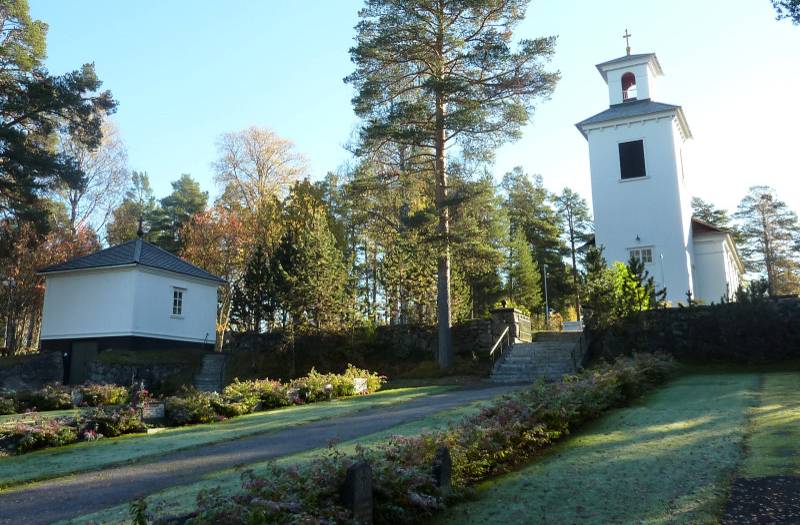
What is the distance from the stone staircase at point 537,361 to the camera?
1989 cm

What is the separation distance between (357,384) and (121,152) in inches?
1171

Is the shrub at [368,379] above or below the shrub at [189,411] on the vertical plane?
above

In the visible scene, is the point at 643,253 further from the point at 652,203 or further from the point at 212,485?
the point at 212,485

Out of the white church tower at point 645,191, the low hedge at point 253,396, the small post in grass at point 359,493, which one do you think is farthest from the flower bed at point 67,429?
the white church tower at point 645,191

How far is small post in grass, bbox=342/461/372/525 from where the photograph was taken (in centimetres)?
516

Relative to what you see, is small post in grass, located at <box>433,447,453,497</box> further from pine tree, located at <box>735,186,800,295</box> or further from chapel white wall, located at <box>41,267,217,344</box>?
pine tree, located at <box>735,186,800,295</box>

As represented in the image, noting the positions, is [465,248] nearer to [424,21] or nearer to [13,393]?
[424,21]

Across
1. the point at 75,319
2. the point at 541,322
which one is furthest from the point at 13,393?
the point at 541,322

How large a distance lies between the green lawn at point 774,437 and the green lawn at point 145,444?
7861mm

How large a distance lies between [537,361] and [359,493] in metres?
16.7

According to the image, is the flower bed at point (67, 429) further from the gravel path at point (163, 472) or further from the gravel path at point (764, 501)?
the gravel path at point (764, 501)

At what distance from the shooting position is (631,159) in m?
31.0

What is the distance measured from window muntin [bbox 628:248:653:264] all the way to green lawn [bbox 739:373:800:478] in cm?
1841

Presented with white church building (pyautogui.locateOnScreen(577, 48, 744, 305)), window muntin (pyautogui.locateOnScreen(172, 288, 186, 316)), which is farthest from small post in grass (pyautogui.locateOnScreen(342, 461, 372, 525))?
white church building (pyautogui.locateOnScreen(577, 48, 744, 305))
